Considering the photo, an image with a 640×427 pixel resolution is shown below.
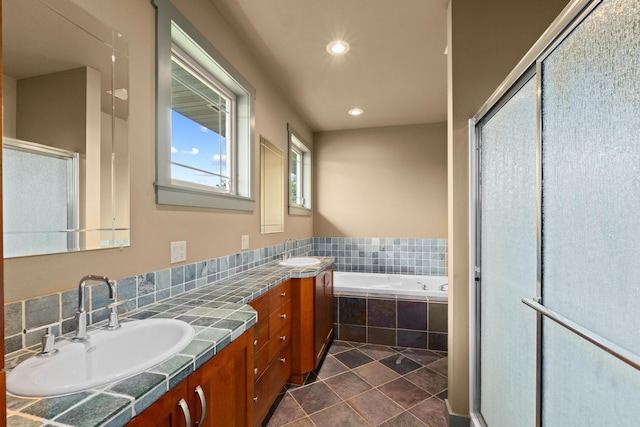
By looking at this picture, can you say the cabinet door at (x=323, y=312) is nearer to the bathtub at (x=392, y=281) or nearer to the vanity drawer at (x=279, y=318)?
the vanity drawer at (x=279, y=318)

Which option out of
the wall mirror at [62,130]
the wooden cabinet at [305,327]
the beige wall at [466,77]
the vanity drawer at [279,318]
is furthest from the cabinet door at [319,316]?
the wall mirror at [62,130]

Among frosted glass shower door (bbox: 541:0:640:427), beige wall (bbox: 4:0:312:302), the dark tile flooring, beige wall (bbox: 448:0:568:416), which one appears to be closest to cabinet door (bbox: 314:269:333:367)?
the dark tile flooring

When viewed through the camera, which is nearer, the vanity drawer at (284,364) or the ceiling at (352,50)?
the ceiling at (352,50)

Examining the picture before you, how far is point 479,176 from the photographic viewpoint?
1.70m

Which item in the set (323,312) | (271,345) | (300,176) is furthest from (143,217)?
(300,176)

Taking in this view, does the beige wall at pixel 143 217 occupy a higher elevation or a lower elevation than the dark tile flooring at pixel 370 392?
higher

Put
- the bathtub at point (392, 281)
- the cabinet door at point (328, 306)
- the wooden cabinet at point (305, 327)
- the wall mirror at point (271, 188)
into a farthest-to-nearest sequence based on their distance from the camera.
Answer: the bathtub at point (392, 281), the cabinet door at point (328, 306), the wall mirror at point (271, 188), the wooden cabinet at point (305, 327)

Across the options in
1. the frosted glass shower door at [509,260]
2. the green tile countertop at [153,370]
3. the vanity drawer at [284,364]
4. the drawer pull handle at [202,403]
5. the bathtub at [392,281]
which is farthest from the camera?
the bathtub at [392,281]

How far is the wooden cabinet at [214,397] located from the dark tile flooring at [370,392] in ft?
2.69

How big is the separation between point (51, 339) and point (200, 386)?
453 mm

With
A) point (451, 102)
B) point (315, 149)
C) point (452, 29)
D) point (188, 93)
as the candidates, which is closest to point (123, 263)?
point (188, 93)

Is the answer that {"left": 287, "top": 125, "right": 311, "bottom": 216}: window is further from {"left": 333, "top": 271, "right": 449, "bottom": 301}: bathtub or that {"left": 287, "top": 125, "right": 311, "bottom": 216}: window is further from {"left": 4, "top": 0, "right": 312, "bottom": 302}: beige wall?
{"left": 4, "top": 0, "right": 312, "bottom": 302}: beige wall

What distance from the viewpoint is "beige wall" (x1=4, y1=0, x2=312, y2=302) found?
3.15ft

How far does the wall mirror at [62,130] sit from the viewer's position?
35.3 inches
